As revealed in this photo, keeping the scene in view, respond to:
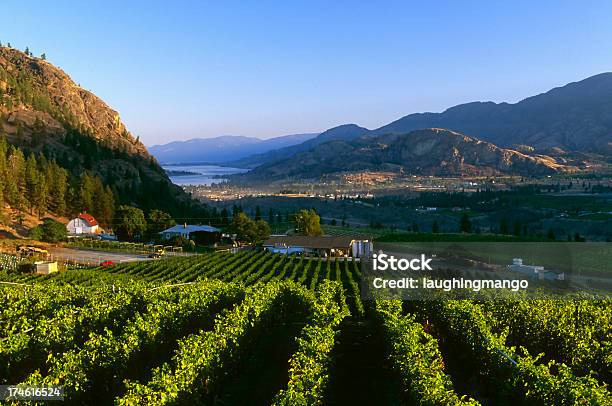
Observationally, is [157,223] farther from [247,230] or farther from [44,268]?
[44,268]

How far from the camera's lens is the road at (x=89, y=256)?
68250 mm

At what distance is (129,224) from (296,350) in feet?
252

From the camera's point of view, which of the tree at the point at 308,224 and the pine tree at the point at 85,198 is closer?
the tree at the point at 308,224

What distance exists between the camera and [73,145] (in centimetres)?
15300

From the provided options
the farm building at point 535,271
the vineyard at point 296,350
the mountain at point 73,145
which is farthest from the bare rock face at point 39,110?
the farm building at point 535,271

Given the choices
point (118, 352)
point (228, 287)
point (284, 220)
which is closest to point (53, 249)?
point (228, 287)

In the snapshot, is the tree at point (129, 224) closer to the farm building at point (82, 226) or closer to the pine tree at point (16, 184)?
the farm building at point (82, 226)

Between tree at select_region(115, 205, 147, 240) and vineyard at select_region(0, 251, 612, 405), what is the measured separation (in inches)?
2420

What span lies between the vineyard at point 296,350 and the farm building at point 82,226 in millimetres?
65370

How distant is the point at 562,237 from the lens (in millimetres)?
118000

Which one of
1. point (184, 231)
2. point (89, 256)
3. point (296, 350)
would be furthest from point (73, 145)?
point (296, 350)

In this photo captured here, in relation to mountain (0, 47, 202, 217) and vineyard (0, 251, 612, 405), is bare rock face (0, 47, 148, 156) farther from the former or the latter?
vineyard (0, 251, 612, 405)

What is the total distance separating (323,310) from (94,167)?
138550 mm

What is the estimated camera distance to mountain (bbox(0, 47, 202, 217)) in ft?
454
